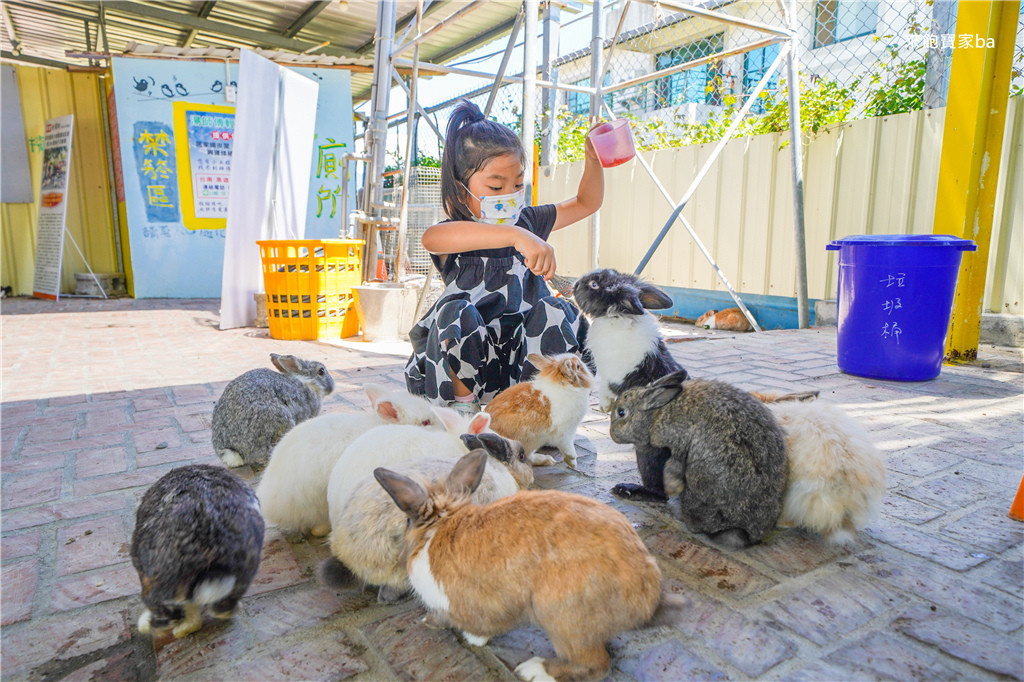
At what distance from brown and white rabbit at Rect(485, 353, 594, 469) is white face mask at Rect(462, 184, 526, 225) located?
776 mm

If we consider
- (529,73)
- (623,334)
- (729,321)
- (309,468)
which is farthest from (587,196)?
(729,321)

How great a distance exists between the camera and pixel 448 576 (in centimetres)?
148

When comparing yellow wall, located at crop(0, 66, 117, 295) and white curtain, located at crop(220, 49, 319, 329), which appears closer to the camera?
white curtain, located at crop(220, 49, 319, 329)

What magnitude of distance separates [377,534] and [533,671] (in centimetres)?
57

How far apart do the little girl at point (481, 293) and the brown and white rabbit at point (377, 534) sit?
1.24m

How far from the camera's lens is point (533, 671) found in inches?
56.0

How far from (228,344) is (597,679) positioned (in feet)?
19.8

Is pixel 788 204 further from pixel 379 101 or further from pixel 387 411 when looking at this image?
pixel 387 411

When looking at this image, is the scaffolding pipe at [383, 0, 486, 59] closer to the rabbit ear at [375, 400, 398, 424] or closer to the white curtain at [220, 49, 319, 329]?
the white curtain at [220, 49, 319, 329]

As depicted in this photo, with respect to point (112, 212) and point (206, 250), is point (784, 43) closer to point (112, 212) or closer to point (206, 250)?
point (206, 250)

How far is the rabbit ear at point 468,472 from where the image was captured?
161cm

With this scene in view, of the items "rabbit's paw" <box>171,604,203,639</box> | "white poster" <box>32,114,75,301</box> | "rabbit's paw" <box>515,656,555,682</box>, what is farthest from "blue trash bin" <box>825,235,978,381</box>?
"white poster" <box>32,114,75,301</box>

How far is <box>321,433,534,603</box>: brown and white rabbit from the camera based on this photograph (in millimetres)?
1712

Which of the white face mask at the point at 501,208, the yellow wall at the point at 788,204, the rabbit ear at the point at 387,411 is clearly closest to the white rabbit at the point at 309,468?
the rabbit ear at the point at 387,411
